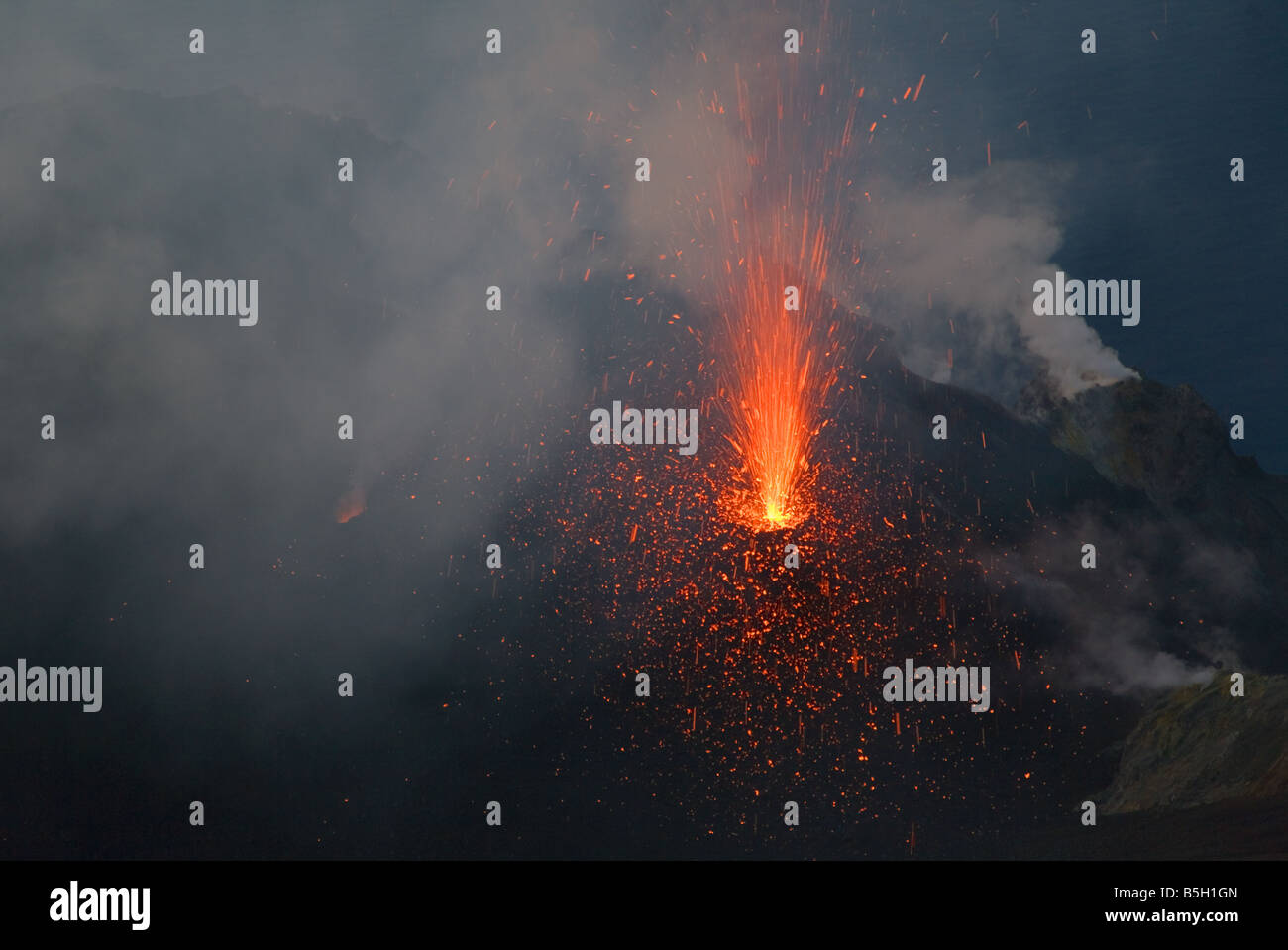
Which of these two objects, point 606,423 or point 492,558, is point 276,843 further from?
point 606,423

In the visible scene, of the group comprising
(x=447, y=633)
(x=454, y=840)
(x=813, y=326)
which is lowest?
(x=454, y=840)

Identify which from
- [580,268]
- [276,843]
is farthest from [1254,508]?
[276,843]

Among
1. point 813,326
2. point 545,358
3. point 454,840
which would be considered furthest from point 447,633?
point 813,326

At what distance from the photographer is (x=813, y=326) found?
28203 millimetres

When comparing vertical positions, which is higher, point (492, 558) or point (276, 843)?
point (492, 558)

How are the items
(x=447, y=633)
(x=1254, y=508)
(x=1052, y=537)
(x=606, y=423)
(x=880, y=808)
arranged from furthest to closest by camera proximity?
(x=1254, y=508) < (x=1052, y=537) < (x=606, y=423) < (x=447, y=633) < (x=880, y=808)

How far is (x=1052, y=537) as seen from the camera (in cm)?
2694

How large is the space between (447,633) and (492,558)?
1.93 meters

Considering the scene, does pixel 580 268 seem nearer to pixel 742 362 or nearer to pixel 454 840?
pixel 742 362

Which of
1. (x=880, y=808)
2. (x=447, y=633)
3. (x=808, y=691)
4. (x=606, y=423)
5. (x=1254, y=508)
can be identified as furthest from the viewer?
(x=1254, y=508)

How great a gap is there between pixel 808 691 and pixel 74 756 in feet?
49.2

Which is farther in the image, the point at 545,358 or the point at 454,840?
the point at 545,358

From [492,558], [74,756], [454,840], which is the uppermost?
[492,558]

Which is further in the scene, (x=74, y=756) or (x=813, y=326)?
(x=813, y=326)
